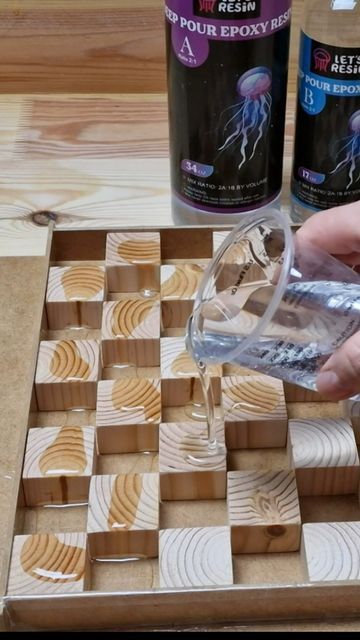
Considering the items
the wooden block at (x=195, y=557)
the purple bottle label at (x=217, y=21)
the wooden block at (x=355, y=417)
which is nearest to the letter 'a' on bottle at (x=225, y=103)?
the purple bottle label at (x=217, y=21)

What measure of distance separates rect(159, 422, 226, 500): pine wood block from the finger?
163mm

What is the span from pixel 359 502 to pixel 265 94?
1.17 ft

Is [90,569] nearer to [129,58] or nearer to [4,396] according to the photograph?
[4,396]

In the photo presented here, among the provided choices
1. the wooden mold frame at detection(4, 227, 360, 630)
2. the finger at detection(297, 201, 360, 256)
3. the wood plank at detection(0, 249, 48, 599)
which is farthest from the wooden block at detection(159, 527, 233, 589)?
the finger at detection(297, 201, 360, 256)

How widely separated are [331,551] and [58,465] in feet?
0.70

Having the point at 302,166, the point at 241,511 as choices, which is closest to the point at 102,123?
the point at 302,166

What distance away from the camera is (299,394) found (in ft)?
2.54

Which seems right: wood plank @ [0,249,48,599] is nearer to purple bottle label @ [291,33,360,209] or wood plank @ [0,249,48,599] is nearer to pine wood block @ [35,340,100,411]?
pine wood block @ [35,340,100,411]

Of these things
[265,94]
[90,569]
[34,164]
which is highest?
[265,94]

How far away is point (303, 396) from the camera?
78 cm

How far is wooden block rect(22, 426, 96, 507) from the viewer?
27.5 inches

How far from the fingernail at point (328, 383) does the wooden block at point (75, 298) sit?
0.91 feet

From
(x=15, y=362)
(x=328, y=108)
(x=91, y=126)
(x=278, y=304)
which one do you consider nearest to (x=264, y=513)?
(x=278, y=304)

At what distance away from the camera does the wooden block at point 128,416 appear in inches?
28.8
